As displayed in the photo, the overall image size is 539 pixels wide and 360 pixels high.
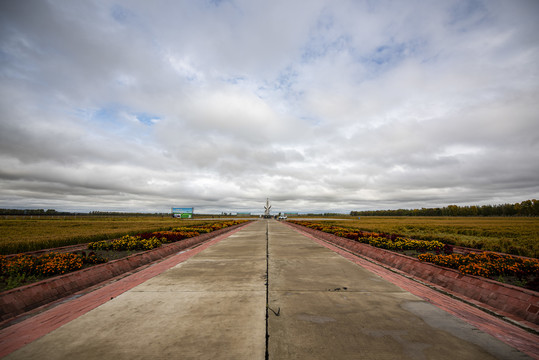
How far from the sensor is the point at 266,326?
→ 355 cm

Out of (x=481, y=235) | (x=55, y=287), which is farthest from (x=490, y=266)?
(x=481, y=235)

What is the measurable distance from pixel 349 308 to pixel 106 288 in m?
5.56

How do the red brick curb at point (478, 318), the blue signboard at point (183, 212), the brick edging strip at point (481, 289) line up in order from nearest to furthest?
1. the red brick curb at point (478, 318)
2. the brick edging strip at point (481, 289)
3. the blue signboard at point (183, 212)

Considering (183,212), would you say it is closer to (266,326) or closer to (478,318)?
(266,326)

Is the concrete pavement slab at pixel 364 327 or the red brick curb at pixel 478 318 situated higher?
the concrete pavement slab at pixel 364 327

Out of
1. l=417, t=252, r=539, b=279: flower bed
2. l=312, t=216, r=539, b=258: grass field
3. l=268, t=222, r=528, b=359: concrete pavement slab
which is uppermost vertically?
l=417, t=252, r=539, b=279: flower bed

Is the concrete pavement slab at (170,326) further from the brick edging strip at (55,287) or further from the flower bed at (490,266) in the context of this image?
the flower bed at (490,266)

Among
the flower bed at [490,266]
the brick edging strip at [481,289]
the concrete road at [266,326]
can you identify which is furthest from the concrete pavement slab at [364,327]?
the flower bed at [490,266]


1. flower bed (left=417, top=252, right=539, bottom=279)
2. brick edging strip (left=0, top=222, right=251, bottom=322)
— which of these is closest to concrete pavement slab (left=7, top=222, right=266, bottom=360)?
brick edging strip (left=0, top=222, right=251, bottom=322)

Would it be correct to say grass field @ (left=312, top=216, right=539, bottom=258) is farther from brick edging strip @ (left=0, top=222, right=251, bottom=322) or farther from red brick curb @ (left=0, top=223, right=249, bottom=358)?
brick edging strip @ (left=0, top=222, right=251, bottom=322)

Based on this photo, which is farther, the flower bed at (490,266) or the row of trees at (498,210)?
the row of trees at (498,210)

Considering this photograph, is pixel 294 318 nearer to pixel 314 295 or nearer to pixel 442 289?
pixel 314 295

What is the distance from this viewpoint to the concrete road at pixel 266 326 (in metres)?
2.90

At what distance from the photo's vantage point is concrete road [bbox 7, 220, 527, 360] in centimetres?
290
